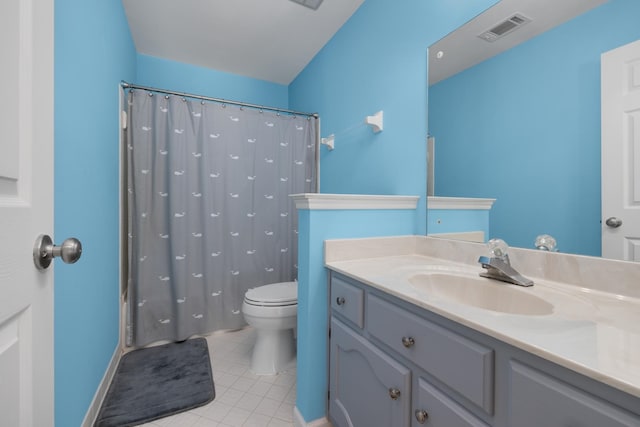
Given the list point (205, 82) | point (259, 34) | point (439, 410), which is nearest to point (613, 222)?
point (439, 410)

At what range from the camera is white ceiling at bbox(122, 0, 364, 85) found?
1893mm

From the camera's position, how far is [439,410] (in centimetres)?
69

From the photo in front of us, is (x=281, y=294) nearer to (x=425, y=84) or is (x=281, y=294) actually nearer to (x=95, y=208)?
(x=95, y=208)

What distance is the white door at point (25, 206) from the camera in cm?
41

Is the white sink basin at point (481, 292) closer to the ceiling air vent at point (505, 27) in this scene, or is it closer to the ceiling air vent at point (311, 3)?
the ceiling air vent at point (505, 27)

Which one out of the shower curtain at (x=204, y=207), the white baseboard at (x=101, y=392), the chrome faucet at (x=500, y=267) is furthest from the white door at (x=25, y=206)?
the shower curtain at (x=204, y=207)

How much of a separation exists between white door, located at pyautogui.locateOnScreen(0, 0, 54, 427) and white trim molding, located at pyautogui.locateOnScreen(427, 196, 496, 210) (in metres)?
1.37

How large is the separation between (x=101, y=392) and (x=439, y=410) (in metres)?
1.63

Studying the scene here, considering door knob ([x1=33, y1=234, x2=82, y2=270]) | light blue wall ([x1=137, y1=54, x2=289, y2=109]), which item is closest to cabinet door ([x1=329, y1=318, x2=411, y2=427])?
door knob ([x1=33, y1=234, x2=82, y2=270])

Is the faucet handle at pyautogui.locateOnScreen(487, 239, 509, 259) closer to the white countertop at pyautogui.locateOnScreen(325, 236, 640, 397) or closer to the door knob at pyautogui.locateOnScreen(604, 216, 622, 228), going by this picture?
the white countertop at pyautogui.locateOnScreen(325, 236, 640, 397)

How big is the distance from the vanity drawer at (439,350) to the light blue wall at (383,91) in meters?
0.69

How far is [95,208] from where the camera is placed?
135 centimetres

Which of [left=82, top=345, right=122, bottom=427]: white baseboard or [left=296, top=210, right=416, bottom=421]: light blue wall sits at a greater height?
[left=296, top=210, right=416, bottom=421]: light blue wall

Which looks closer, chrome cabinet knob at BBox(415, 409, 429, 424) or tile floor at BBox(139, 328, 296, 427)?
chrome cabinet knob at BBox(415, 409, 429, 424)
